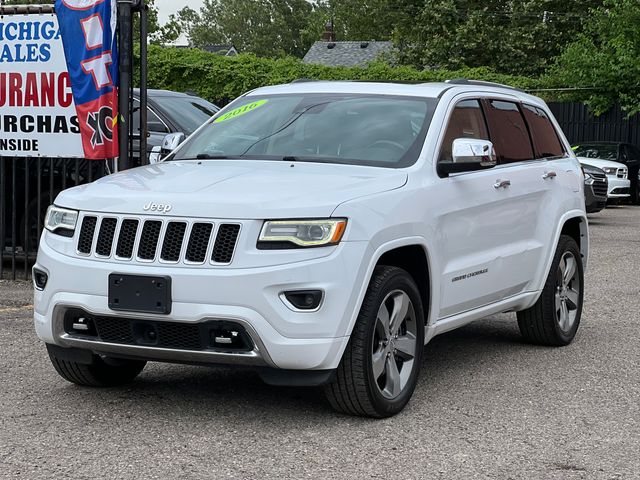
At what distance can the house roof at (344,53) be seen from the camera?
66.3 m

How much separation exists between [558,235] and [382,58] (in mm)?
43250

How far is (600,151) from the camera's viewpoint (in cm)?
2642

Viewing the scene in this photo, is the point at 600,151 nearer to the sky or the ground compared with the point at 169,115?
nearer to the ground

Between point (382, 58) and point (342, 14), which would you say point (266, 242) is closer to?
point (382, 58)

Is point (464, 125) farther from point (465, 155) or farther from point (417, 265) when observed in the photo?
point (417, 265)

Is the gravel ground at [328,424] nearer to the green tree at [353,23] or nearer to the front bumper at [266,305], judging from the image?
the front bumper at [266,305]

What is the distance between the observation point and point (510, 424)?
575 centimetres

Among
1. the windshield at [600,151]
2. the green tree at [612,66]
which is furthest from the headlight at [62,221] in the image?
the green tree at [612,66]

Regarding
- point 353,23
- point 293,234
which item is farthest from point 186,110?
point 353,23

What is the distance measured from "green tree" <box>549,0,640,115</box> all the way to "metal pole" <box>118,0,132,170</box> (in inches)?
952

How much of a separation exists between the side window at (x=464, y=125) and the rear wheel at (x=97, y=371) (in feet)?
6.86

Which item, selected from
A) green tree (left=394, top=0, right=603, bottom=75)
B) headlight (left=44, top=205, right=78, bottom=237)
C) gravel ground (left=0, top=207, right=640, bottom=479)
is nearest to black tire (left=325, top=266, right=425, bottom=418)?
gravel ground (left=0, top=207, right=640, bottom=479)

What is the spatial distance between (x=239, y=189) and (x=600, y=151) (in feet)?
72.2

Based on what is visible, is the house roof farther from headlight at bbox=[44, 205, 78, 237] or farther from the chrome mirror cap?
headlight at bbox=[44, 205, 78, 237]
